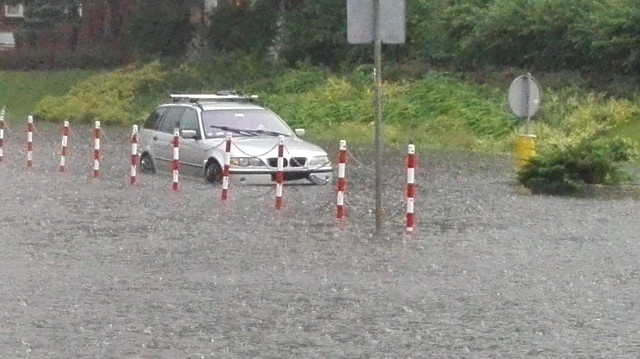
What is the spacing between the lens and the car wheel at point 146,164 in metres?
28.3

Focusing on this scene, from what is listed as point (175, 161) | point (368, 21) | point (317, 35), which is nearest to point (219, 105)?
point (175, 161)

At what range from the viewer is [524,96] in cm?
2578

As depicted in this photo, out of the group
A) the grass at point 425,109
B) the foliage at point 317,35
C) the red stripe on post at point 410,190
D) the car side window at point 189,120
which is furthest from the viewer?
the foliage at point 317,35

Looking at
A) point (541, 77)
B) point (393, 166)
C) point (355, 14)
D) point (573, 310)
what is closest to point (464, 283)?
point (573, 310)

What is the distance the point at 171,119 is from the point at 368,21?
34.6 ft

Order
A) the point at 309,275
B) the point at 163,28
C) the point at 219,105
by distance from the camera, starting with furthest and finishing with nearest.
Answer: the point at 163,28, the point at 219,105, the point at 309,275

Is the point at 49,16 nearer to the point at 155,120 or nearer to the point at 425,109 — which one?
the point at 425,109

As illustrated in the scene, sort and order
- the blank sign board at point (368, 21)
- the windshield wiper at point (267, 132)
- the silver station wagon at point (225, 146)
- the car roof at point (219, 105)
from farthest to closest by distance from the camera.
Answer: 1. the car roof at point (219, 105)
2. the windshield wiper at point (267, 132)
3. the silver station wagon at point (225, 146)
4. the blank sign board at point (368, 21)

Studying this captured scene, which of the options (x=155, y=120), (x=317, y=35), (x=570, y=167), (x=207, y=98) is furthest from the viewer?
(x=317, y=35)

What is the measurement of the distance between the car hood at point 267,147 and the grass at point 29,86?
37543mm

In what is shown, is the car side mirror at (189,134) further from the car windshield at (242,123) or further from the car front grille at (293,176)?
the car front grille at (293,176)

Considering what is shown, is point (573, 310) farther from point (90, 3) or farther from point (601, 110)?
point (90, 3)

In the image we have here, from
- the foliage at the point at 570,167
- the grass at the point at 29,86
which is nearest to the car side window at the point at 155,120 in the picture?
the foliage at the point at 570,167

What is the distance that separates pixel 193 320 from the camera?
11.8 m
